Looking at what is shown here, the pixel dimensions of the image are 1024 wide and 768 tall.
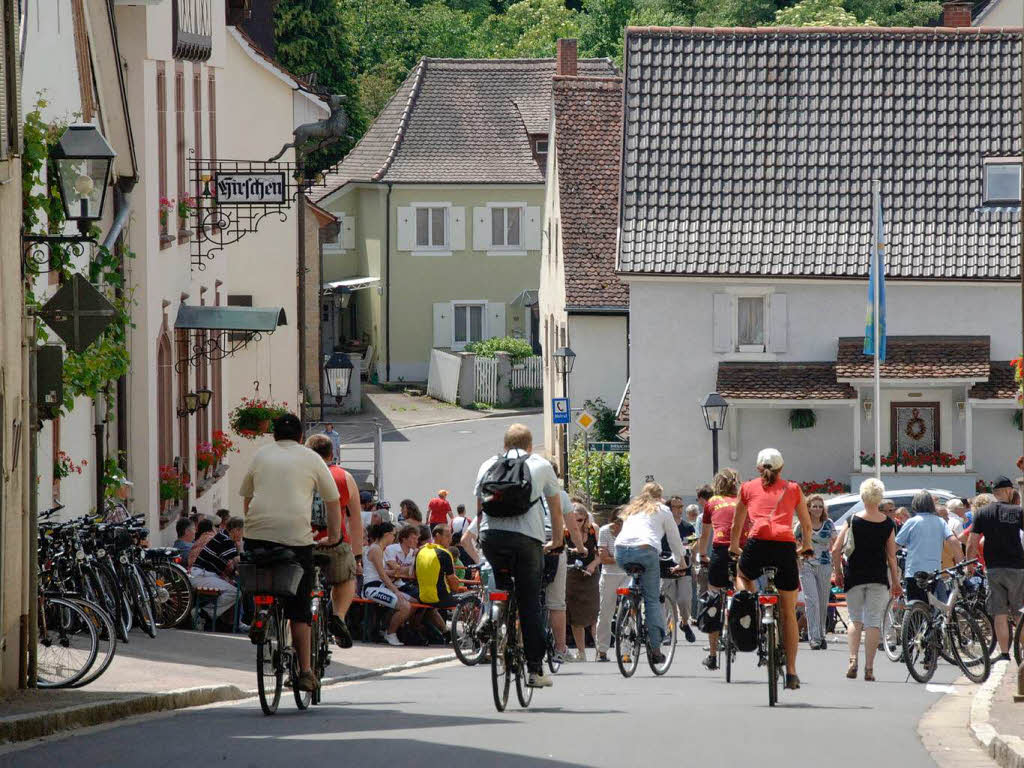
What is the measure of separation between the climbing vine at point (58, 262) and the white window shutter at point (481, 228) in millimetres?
45582

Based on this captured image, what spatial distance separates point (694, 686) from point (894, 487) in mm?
22583

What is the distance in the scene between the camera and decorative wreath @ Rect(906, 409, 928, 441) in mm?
36625

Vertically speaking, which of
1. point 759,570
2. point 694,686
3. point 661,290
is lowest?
point 694,686

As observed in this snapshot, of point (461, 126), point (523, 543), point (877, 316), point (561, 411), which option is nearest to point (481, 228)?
point (461, 126)

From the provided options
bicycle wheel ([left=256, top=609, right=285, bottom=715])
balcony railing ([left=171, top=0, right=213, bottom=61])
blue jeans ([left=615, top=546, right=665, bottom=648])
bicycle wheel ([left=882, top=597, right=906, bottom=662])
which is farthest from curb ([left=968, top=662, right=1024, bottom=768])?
balcony railing ([left=171, top=0, right=213, bottom=61])

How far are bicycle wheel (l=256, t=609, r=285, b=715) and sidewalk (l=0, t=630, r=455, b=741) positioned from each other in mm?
922

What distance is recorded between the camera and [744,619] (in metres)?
12.8

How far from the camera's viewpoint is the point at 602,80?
46.2m

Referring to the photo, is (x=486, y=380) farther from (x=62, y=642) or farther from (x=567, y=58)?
(x=62, y=642)

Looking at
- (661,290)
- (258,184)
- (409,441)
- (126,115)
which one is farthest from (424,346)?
(126,115)

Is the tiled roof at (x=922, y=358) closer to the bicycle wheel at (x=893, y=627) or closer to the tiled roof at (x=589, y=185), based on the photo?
the tiled roof at (x=589, y=185)

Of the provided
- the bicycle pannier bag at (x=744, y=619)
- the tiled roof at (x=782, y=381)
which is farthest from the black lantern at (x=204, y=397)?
the tiled roof at (x=782, y=381)

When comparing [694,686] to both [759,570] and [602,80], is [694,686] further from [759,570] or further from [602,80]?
[602,80]

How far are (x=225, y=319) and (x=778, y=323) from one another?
15803 mm
